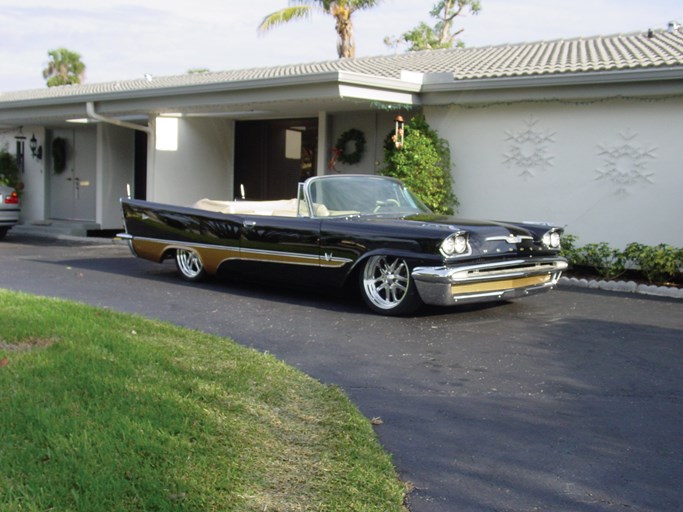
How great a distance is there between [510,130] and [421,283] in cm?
557

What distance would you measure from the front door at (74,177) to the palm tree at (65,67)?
94.5 feet

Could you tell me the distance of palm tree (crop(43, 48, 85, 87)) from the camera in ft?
152

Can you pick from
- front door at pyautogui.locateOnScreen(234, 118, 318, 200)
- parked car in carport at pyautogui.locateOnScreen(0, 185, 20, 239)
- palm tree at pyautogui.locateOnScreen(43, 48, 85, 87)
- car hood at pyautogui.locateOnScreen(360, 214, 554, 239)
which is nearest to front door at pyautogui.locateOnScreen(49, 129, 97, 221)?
parked car in carport at pyautogui.locateOnScreen(0, 185, 20, 239)

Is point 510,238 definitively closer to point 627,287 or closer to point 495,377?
point 495,377

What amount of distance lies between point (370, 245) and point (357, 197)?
3.29 feet

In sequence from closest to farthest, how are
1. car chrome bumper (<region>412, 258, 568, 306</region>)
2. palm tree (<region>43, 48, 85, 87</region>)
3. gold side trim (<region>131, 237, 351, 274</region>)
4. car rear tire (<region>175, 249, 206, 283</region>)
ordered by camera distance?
car chrome bumper (<region>412, 258, 568, 306</region>), gold side trim (<region>131, 237, 351, 274</region>), car rear tire (<region>175, 249, 206, 283</region>), palm tree (<region>43, 48, 85, 87</region>)

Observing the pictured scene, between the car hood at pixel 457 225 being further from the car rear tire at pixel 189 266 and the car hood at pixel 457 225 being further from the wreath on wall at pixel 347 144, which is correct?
the wreath on wall at pixel 347 144

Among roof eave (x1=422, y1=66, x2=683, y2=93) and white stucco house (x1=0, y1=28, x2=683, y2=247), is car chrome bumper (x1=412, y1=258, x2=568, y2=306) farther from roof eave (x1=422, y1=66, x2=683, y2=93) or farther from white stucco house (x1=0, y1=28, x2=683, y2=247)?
roof eave (x1=422, y1=66, x2=683, y2=93)

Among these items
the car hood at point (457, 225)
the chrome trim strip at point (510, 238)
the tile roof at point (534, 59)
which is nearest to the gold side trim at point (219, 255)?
the car hood at point (457, 225)

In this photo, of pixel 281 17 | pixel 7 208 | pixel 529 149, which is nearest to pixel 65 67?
pixel 281 17

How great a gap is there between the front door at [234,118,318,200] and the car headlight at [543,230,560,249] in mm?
8574

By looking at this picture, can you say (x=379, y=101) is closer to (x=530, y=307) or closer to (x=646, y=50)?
(x=646, y=50)

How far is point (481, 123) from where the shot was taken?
39.2ft

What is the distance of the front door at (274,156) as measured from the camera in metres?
15.9
